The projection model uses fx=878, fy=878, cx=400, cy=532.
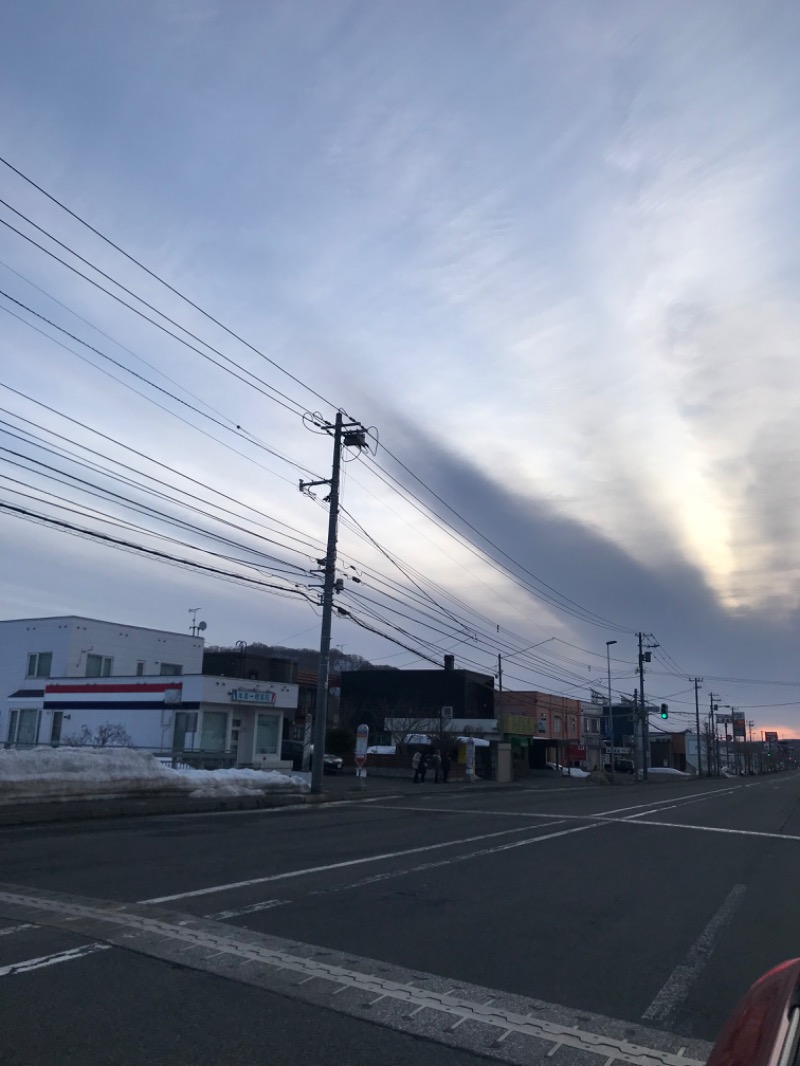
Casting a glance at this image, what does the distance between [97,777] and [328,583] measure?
9783 mm

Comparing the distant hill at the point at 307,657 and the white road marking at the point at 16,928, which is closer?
the white road marking at the point at 16,928

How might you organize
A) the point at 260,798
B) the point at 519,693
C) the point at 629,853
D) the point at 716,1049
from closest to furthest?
the point at 716,1049, the point at 629,853, the point at 260,798, the point at 519,693

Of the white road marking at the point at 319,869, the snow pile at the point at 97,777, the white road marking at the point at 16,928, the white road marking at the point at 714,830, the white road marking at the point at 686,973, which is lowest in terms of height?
the white road marking at the point at 714,830

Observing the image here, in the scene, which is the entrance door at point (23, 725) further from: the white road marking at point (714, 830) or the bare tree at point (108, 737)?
the white road marking at point (714, 830)

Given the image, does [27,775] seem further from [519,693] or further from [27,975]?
[519,693]

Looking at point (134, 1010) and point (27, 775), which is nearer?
point (134, 1010)

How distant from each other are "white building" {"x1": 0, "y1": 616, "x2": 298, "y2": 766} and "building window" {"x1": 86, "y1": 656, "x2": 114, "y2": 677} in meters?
0.06

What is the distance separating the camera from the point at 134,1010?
576cm

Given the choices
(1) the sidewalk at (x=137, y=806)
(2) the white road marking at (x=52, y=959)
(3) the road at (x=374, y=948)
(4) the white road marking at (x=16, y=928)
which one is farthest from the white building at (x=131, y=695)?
(2) the white road marking at (x=52, y=959)

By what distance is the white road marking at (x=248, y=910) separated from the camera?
340 inches

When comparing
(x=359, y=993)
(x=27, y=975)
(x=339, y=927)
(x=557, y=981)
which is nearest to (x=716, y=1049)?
(x=359, y=993)

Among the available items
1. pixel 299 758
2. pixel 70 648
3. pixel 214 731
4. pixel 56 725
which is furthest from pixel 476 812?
pixel 70 648

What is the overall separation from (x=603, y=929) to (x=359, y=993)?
3.57 m

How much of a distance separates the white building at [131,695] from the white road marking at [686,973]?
2535 centimetres
